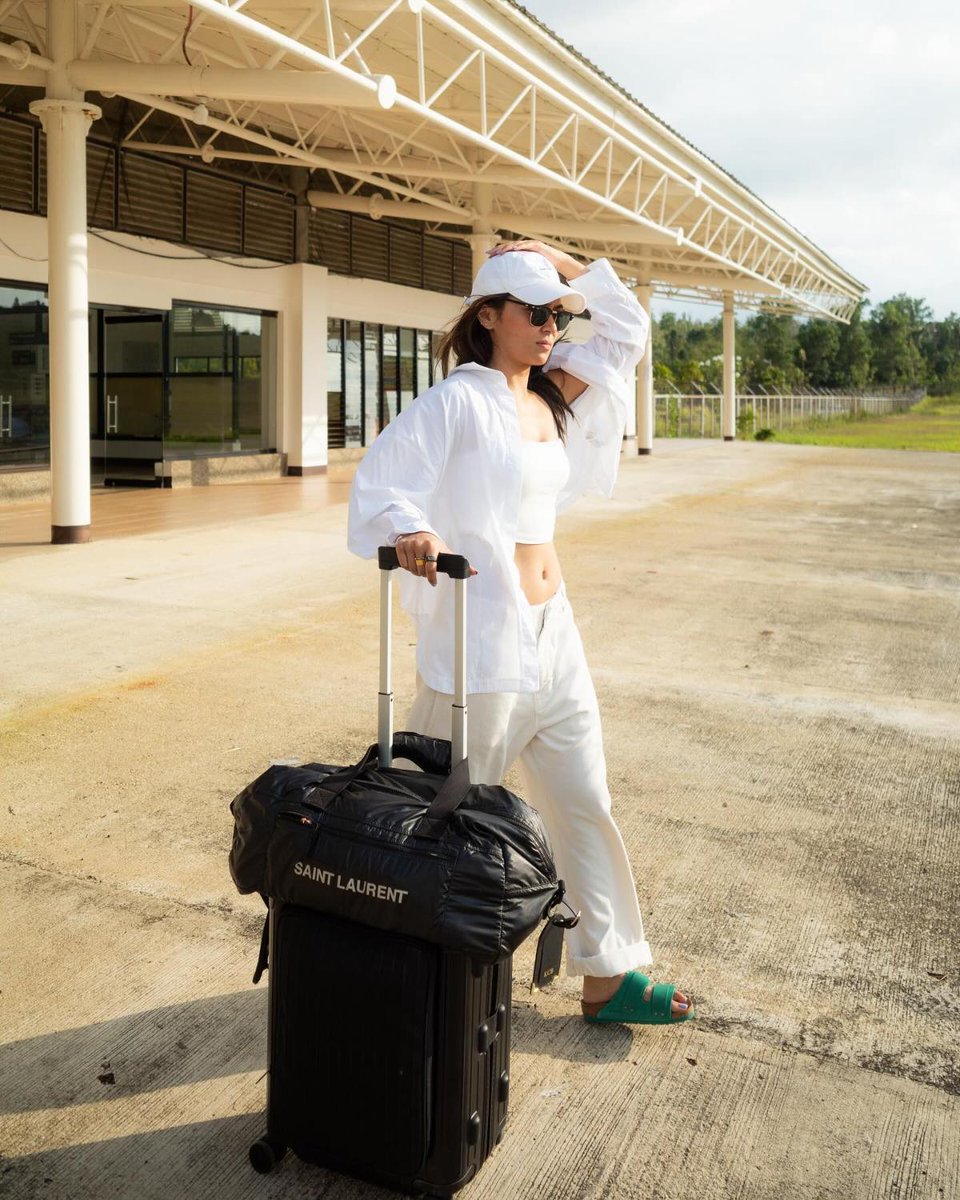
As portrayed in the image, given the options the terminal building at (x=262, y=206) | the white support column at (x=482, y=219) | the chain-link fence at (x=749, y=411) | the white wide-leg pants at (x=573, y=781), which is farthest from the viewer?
the chain-link fence at (x=749, y=411)

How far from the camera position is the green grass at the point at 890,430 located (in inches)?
1695

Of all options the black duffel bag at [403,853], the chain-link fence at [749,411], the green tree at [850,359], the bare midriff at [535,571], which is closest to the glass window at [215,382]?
the bare midriff at [535,571]

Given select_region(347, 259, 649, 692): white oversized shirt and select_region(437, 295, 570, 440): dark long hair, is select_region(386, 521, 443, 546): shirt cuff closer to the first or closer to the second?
select_region(347, 259, 649, 692): white oversized shirt

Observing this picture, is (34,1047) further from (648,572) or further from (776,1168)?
(648,572)

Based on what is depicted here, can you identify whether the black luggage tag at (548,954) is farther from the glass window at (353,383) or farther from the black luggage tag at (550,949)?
the glass window at (353,383)

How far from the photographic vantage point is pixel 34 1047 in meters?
3.07

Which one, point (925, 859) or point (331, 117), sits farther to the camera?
point (331, 117)

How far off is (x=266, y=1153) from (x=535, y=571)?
4.71ft

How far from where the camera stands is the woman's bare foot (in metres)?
3.20

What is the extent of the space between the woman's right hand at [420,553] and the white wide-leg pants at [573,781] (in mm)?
519

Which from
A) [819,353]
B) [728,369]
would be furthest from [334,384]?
[819,353]

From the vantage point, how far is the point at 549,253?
335cm

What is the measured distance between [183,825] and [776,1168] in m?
2.64

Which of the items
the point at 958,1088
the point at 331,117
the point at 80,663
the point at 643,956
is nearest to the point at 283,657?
the point at 80,663
